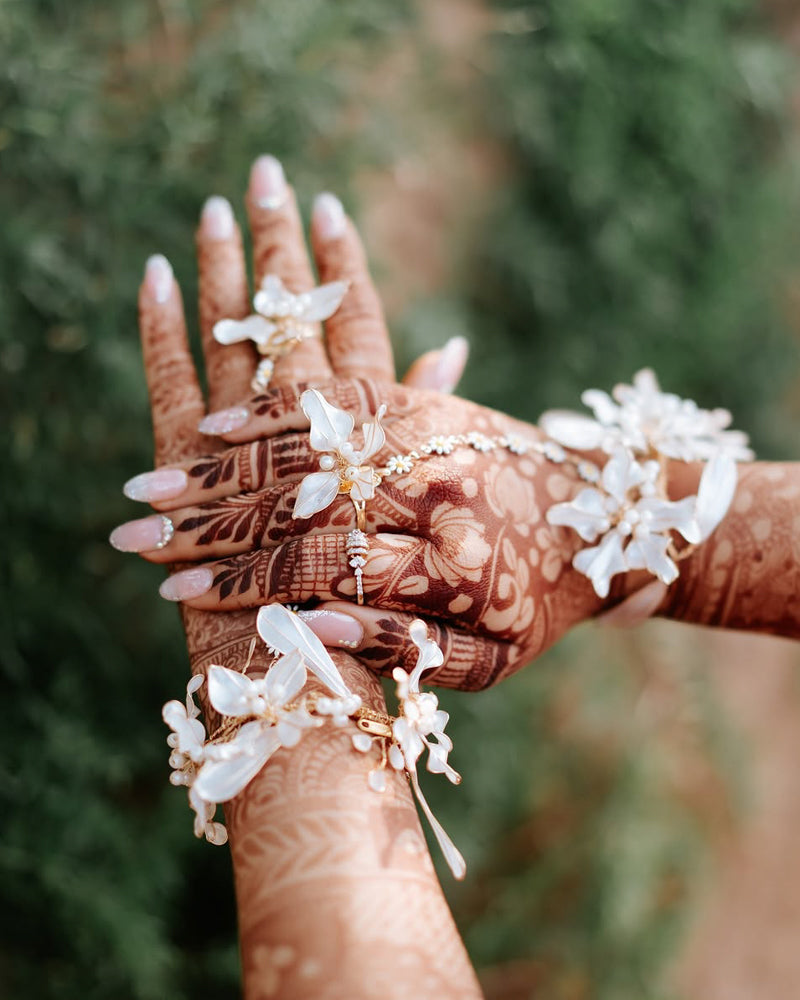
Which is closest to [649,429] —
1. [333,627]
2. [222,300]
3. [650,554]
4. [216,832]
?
[650,554]

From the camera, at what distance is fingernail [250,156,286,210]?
4.05ft

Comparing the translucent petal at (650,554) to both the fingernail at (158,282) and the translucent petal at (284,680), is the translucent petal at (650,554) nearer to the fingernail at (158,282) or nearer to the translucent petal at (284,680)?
the translucent petal at (284,680)

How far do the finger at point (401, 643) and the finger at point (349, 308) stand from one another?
0.36m

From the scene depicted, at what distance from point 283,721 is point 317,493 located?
25 centimetres

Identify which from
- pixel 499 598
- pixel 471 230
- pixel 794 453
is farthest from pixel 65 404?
pixel 794 453

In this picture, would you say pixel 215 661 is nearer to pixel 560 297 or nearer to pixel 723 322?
pixel 560 297

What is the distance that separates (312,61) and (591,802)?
6.34 feet

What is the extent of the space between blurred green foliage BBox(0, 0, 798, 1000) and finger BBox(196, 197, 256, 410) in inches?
14.4

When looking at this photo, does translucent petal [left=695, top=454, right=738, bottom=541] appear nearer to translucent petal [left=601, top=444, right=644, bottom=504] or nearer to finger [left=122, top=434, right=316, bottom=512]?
translucent petal [left=601, top=444, right=644, bottom=504]

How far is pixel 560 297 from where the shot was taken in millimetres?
2105

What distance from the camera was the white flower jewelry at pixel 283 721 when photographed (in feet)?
2.66

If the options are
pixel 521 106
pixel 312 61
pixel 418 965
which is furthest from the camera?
pixel 521 106

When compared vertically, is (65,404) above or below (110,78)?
below

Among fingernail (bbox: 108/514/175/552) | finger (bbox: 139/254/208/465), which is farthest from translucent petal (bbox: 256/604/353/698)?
finger (bbox: 139/254/208/465)
